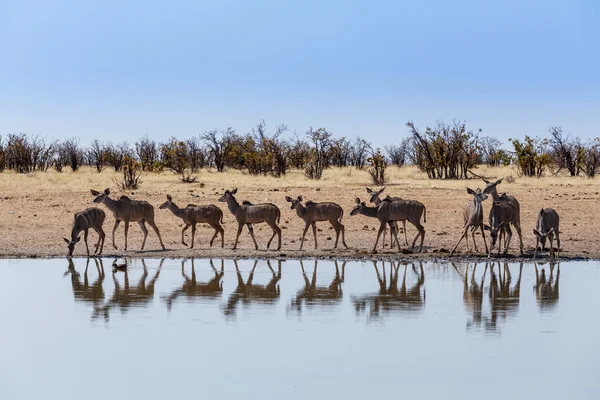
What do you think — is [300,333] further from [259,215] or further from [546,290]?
[259,215]

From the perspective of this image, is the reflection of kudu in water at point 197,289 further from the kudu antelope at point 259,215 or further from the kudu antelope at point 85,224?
the kudu antelope at point 259,215

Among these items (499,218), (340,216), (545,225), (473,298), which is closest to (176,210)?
A: (340,216)

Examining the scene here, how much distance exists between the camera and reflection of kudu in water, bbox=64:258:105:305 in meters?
12.9

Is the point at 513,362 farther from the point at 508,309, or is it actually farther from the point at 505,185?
the point at 505,185

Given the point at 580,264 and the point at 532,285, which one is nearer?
the point at 532,285

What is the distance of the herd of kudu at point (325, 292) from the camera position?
1192cm

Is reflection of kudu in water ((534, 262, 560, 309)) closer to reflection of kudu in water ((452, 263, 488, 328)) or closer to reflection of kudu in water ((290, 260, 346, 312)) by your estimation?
reflection of kudu in water ((452, 263, 488, 328))

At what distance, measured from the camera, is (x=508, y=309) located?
11.8 m

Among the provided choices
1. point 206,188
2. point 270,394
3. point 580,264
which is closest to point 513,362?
point 270,394

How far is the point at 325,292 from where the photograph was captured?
1321 centimetres

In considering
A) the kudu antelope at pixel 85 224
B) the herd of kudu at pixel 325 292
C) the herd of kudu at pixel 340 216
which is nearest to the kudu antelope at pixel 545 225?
the herd of kudu at pixel 340 216

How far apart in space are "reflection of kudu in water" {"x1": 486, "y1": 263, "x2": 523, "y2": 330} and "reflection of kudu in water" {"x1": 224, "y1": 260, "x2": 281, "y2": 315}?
300 centimetres

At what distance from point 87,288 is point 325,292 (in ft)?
11.9

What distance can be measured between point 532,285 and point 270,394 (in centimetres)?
698
